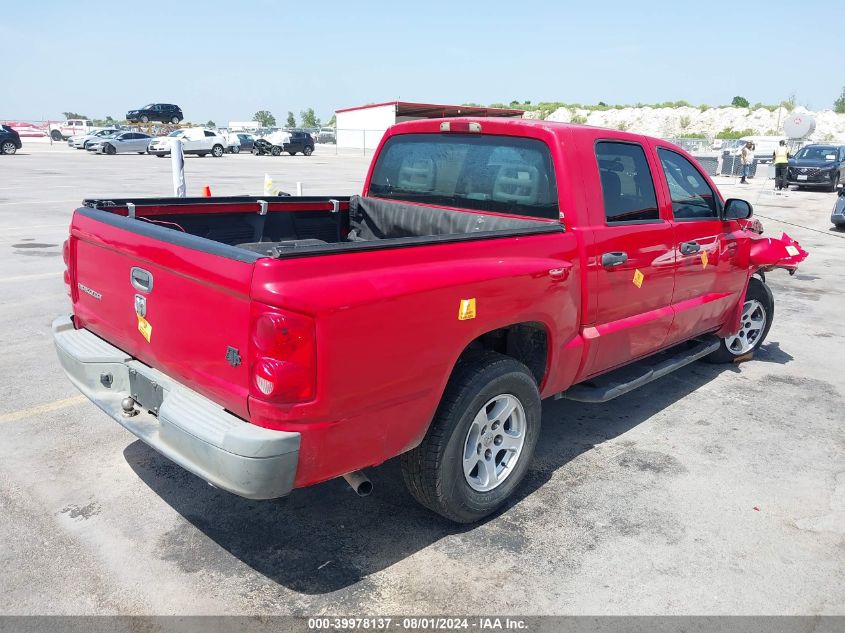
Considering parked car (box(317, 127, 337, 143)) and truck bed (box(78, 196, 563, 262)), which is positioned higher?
parked car (box(317, 127, 337, 143))

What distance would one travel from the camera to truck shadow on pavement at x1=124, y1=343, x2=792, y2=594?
3221mm

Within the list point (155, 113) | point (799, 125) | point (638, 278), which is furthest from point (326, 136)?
point (638, 278)

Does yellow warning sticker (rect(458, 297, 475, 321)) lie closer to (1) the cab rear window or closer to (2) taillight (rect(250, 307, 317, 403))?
(2) taillight (rect(250, 307, 317, 403))

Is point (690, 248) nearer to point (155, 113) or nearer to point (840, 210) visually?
point (840, 210)

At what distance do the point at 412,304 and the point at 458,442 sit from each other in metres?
0.80

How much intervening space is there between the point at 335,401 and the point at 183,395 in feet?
2.45

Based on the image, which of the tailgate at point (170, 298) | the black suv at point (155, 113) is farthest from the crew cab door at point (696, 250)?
the black suv at point (155, 113)

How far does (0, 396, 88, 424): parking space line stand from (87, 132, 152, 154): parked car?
37331 mm

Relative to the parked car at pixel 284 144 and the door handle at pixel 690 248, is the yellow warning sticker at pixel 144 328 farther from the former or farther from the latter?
the parked car at pixel 284 144

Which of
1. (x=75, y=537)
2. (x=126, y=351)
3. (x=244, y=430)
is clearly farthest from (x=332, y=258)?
(x=75, y=537)

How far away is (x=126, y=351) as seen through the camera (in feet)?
11.5

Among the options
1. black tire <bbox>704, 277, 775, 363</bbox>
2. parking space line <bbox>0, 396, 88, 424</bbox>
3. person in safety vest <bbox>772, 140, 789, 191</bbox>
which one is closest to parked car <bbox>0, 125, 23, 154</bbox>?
person in safety vest <bbox>772, 140, 789, 191</bbox>

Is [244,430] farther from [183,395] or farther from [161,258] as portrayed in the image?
[161,258]

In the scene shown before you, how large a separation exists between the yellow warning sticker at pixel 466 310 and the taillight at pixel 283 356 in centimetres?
79
